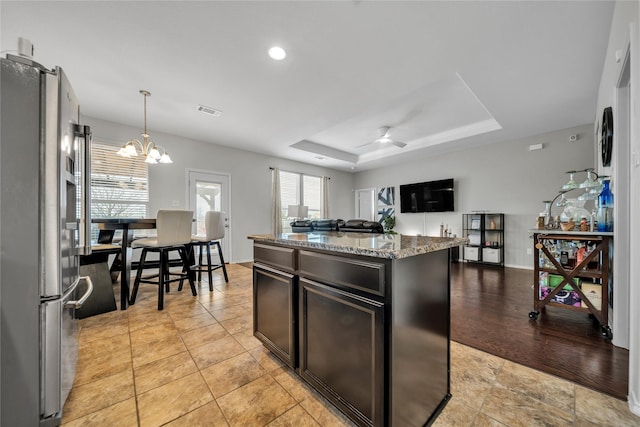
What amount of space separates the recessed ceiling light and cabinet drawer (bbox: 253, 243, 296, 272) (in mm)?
1891

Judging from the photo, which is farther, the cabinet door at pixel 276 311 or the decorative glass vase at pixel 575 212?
the decorative glass vase at pixel 575 212

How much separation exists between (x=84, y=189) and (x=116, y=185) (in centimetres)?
339

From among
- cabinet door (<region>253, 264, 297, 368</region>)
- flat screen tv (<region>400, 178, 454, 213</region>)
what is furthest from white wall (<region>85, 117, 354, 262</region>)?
cabinet door (<region>253, 264, 297, 368</region>)

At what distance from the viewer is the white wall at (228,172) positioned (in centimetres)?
438

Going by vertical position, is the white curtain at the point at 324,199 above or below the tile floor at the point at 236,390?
above

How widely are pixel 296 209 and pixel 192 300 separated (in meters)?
3.63

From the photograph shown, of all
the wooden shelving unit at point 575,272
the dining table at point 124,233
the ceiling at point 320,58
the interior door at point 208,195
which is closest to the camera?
the ceiling at point 320,58

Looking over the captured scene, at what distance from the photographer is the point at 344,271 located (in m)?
1.10

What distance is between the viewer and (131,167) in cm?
421

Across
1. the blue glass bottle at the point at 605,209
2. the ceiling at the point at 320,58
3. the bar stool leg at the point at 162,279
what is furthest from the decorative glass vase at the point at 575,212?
the bar stool leg at the point at 162,279

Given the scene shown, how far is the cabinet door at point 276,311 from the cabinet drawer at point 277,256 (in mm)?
43

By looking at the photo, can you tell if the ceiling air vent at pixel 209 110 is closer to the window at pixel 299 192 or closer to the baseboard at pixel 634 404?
the window at pixel 299 192

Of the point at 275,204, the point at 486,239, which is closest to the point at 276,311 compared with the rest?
the point at 275,204

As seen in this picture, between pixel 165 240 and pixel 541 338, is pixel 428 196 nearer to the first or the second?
pixel 541 338
